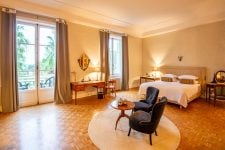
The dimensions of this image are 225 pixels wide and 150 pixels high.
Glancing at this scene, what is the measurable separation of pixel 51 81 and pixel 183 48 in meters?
5.96

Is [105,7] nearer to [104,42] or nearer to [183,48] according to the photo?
[104,42]

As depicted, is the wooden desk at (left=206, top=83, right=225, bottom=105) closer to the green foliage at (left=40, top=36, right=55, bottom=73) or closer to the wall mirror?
the wall mirror

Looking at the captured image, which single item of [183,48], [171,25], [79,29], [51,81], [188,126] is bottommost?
[188,126]

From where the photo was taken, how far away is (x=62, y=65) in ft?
18.2

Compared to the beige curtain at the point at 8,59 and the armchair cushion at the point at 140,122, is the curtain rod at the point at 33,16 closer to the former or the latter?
the beige curtain at the point at 8,59

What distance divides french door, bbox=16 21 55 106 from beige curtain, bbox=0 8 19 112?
417 mm

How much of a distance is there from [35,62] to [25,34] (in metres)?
0.99

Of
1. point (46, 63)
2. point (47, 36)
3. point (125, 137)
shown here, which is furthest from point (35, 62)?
point (125, 137)

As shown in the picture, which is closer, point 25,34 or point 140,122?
point 140,122

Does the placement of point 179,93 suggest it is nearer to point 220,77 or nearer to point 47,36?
point 220,77

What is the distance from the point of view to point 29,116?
4.19 metres

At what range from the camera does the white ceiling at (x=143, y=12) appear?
490 cm

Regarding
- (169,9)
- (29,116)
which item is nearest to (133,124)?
(29,116)

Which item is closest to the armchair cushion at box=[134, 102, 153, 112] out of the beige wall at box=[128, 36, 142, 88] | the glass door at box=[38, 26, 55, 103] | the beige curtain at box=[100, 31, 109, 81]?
the beige curtain at box=[100, 31, 109, 81]
